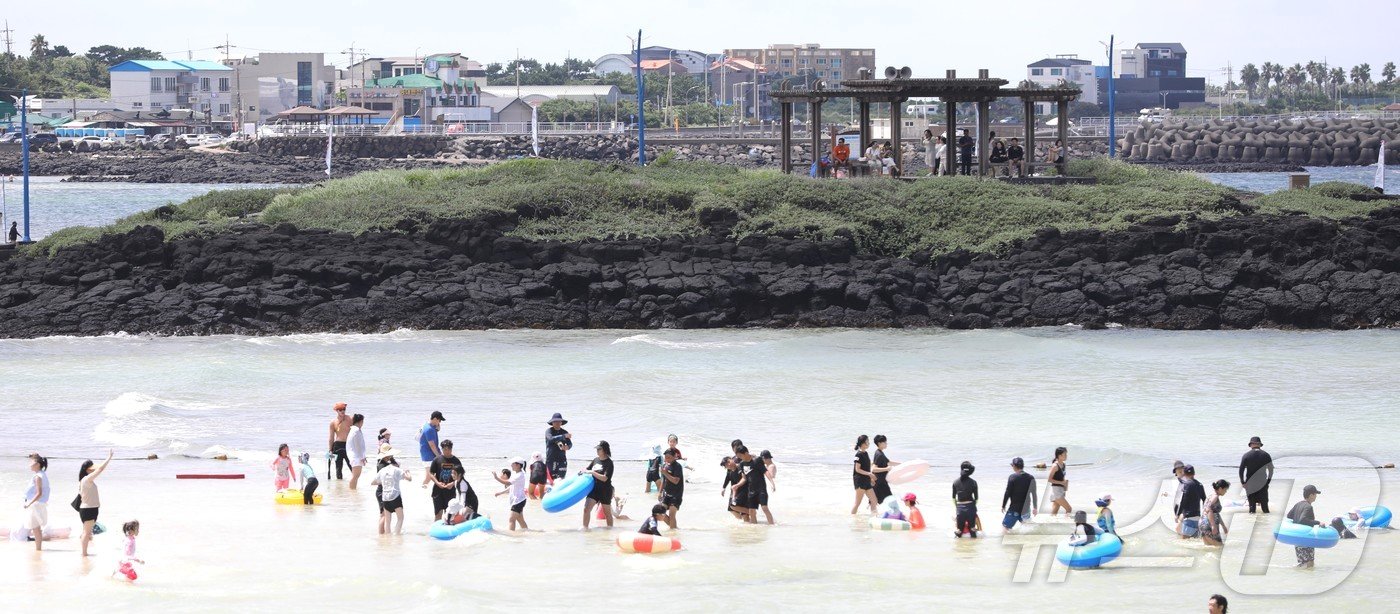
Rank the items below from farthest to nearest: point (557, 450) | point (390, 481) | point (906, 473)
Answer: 1. point (557, 450)
2. point (906, 473)
3. point (390, 481)

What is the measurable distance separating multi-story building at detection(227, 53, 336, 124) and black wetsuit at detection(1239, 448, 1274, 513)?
145 meters

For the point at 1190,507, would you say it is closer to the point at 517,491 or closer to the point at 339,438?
the point at 517,491

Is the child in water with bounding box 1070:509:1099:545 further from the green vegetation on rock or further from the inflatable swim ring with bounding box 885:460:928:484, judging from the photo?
the green vegetation on rock

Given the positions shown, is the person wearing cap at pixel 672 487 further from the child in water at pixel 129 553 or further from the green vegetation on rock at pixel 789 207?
the green vegetation on rock at pixel 789 207

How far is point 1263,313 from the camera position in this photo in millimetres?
28781

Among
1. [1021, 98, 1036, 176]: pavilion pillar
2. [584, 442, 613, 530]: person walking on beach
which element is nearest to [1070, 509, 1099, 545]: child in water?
[584, 442, 613, 530]: person walking on beach

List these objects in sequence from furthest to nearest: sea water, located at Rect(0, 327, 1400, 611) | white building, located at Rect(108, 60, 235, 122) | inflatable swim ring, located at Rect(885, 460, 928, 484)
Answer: white building, located at Rect(108, 60, 235, 122) < inflatable swim ring, located at Rect(885, 460, 928, 484) < sea water, located at Rect(0, 327, 1400, 611)

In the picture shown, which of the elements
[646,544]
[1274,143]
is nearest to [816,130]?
[646,544]

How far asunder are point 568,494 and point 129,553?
392 cm

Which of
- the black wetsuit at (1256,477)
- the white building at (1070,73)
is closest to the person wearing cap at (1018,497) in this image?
the black wetsuit at (1256,477)

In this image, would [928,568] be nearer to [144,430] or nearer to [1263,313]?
[144,430]

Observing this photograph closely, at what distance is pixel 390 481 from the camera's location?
1471cm

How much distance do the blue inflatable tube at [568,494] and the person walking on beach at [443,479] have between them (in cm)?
91

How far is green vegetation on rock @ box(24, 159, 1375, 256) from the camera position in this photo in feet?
103
